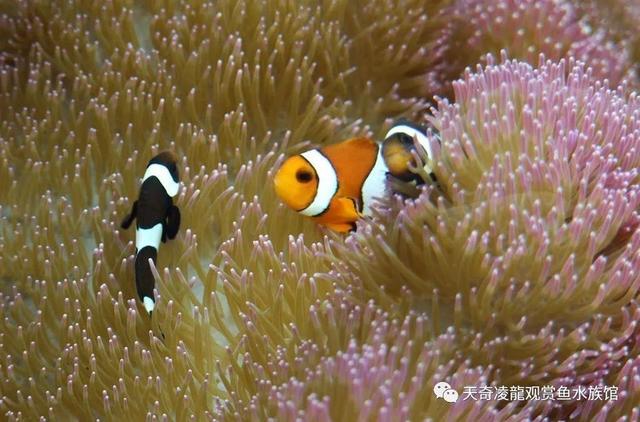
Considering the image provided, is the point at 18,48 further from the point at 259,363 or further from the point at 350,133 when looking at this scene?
the point at 259,363

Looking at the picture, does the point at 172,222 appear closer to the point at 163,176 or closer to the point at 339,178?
the point at 163,176

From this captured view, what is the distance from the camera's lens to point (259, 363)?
1.09 meters

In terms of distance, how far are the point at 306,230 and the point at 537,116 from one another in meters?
0.52

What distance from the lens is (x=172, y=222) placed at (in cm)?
137

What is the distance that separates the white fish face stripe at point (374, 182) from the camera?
1318 millimetres

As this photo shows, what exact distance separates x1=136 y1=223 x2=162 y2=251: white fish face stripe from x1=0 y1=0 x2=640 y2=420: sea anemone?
0.20 ft

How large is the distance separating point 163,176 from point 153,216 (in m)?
0.11

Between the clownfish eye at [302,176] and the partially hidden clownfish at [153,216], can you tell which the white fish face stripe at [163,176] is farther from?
the clownfish eye at [302,176]

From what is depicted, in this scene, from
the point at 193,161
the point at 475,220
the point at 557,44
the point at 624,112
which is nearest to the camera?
the point at 475,220

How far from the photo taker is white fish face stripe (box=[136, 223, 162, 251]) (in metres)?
1.29

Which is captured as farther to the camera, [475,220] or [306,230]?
[306,230]

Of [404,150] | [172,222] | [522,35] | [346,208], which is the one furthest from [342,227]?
[522,35]

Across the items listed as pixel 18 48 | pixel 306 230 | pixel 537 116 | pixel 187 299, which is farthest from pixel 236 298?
pixel 18 48

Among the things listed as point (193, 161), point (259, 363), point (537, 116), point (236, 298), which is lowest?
point (259, 363)
